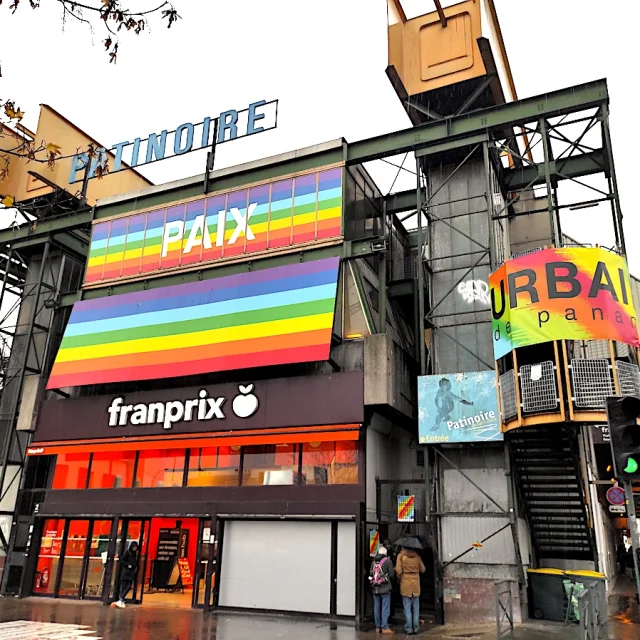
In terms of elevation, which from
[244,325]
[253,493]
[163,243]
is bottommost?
[253,493]

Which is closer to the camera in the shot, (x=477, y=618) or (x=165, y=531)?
(x=477, y=618)

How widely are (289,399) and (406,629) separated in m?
6.77

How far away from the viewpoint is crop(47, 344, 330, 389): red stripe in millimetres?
17781

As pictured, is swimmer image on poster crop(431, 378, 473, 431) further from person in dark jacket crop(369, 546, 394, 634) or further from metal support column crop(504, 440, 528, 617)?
person in dark jacket crop(369, 546, 394, 634)

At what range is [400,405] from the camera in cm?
1792

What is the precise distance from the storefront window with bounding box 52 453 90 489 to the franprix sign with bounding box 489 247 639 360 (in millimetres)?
13888

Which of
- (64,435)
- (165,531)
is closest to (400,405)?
(165,531)

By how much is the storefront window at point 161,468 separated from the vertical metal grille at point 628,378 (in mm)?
12600

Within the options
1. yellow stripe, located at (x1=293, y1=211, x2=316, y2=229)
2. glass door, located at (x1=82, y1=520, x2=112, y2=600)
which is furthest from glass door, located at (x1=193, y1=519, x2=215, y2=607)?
yellow stripe, located at (x1=293, y1=211, x2=316, y2=229)

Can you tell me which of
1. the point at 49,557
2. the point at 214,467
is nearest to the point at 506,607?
the point at 214,467

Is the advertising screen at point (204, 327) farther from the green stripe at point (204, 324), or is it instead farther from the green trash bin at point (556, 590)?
the green trash bin at point (556, 590)

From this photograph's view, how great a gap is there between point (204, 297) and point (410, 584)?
36.8ft

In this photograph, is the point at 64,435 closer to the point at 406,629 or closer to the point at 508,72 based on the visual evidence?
the point at 406,629

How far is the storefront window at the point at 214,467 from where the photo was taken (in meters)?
18.3
